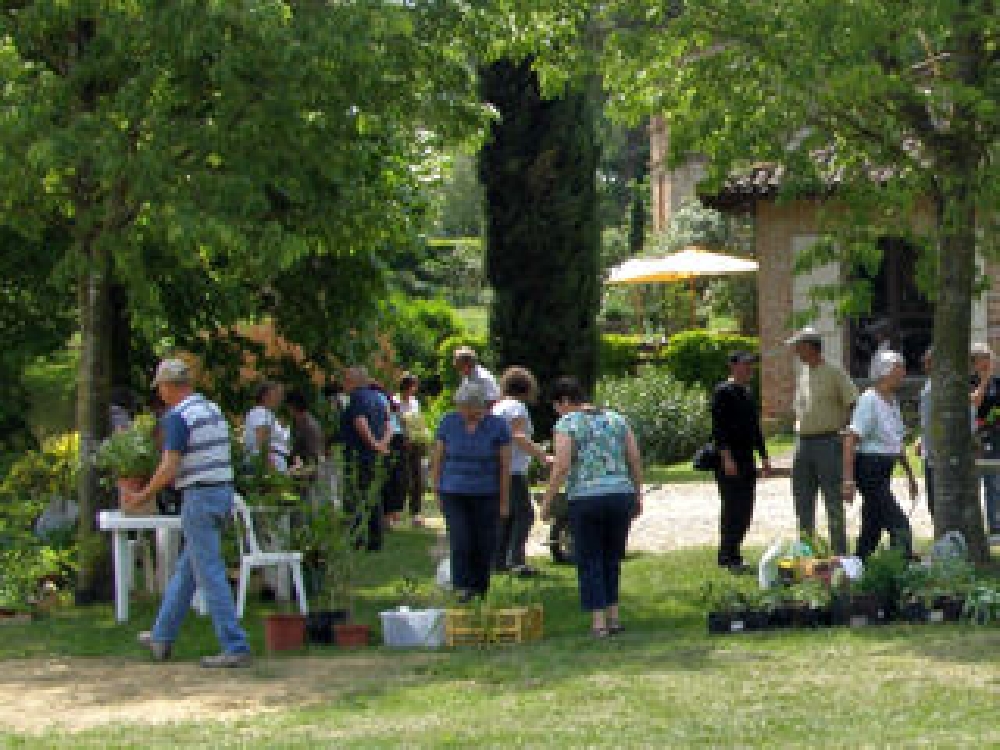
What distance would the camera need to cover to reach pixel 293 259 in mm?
12359

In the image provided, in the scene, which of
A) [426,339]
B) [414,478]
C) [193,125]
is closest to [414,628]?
[193,125]

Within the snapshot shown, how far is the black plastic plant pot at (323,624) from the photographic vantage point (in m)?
11.8

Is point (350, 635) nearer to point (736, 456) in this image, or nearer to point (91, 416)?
point (91, 416)

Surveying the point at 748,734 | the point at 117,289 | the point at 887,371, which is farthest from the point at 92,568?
the point at 748,734

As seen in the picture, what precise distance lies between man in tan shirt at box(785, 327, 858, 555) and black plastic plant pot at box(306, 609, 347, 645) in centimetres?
369

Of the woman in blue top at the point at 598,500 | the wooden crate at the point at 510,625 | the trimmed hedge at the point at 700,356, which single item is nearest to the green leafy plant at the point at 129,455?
the wooden crate at the point at 510,625

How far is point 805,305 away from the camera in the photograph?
25562 millimetres

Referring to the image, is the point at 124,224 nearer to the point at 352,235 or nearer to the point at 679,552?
the point at 352,235

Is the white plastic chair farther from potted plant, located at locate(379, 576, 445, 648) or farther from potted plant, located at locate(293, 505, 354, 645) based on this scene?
potted plant, located at locate(379, 576, 445, 648)

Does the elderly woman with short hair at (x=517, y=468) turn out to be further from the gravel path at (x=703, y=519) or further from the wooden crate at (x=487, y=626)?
the wooden crate at (x=487, y=626)

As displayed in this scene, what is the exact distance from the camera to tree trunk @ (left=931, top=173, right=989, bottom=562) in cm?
1285

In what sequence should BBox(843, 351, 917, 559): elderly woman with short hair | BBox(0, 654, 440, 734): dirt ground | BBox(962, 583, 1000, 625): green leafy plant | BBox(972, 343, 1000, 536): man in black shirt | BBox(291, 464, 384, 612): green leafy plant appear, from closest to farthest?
1. BBox(0, 654, 440, 734): dirt ground
2. BBox(962, 583, 1000, 625): green leafy plant
3. BBox(291, 464, 384, 612): green leafy plant
4. BBox(843, 351, 917, 559): elderly woman with short hair
5. BBox(972, 343, 1000, 536): man in black shirt

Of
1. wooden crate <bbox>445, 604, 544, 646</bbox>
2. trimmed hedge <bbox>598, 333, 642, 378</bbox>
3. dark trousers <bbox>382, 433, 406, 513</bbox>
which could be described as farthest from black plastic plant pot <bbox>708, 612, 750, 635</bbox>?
trimmed hedge <bbox>598, 333, 642, 378</bbox>

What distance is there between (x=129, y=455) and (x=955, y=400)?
554cm
